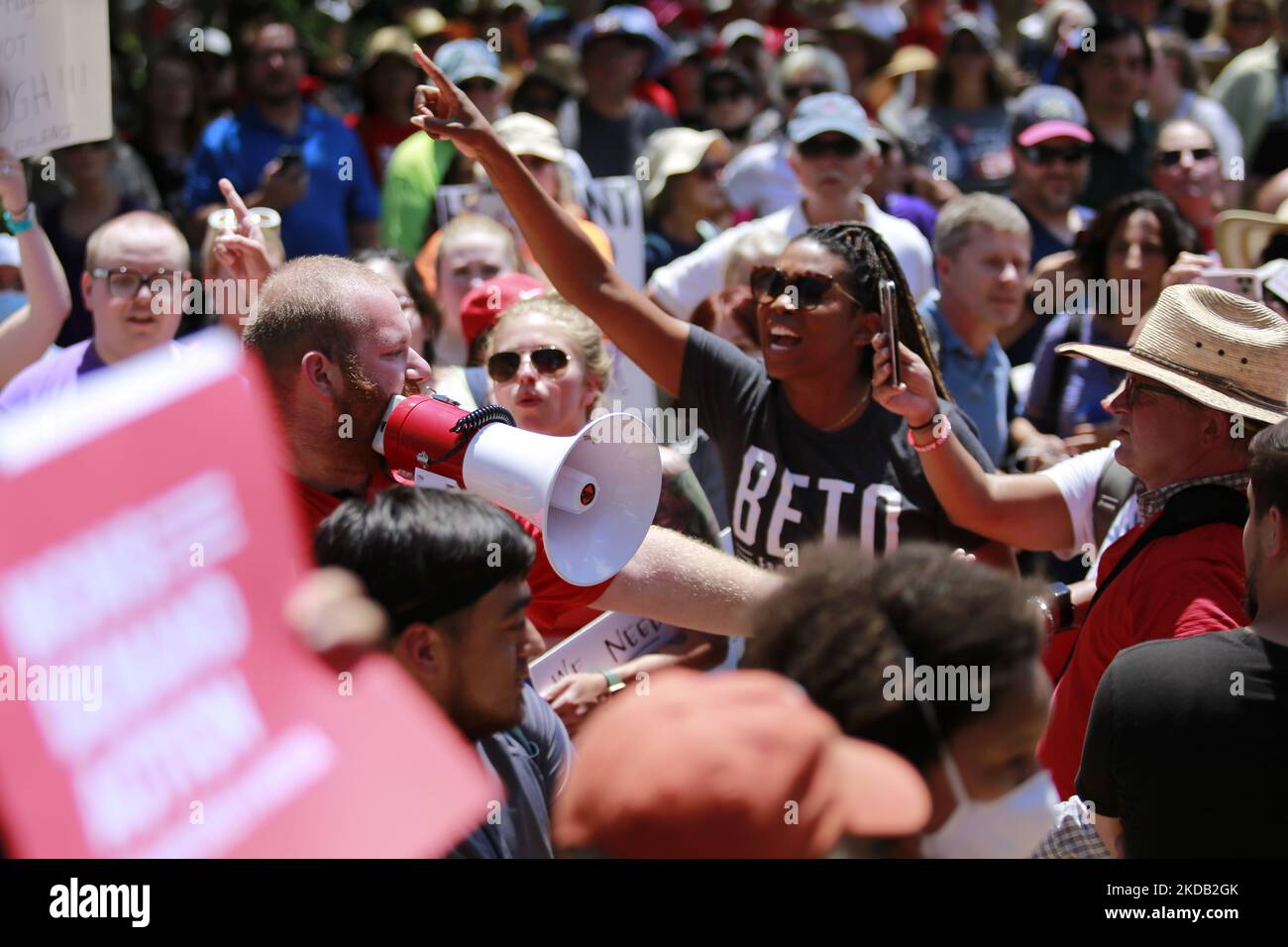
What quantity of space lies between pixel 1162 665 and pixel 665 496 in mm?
1498

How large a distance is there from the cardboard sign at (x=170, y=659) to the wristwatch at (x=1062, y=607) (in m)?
2.05

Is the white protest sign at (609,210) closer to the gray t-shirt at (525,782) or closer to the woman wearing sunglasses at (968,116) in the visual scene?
the woman wearing sunglasses at (968,116)

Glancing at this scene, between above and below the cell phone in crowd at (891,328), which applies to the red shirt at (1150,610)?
below

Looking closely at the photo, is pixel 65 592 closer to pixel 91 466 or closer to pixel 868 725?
pixel 91 466

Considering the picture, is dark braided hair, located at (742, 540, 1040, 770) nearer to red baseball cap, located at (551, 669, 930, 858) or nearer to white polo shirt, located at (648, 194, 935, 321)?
red baseball cap, located at (551, 669, 930, 858)

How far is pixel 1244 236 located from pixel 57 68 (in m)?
3.82

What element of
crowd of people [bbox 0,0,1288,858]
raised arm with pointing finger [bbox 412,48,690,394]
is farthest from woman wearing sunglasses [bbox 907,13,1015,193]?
raised arm with pointing finger [bbox 412,48,690,394]

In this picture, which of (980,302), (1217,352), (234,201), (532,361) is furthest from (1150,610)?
(980,302)

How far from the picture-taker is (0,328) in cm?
445

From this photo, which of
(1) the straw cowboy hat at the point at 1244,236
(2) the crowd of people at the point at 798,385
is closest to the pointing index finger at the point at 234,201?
(2) the crowd of people at the point at 798,385

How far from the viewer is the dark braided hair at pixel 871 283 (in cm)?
375

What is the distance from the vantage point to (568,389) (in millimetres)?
3873

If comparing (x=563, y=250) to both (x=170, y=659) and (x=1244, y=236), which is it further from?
(x=1244, y=236)

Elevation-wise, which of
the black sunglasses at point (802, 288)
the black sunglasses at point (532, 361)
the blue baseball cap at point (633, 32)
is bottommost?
the black sunglasses at point (532, 361)
